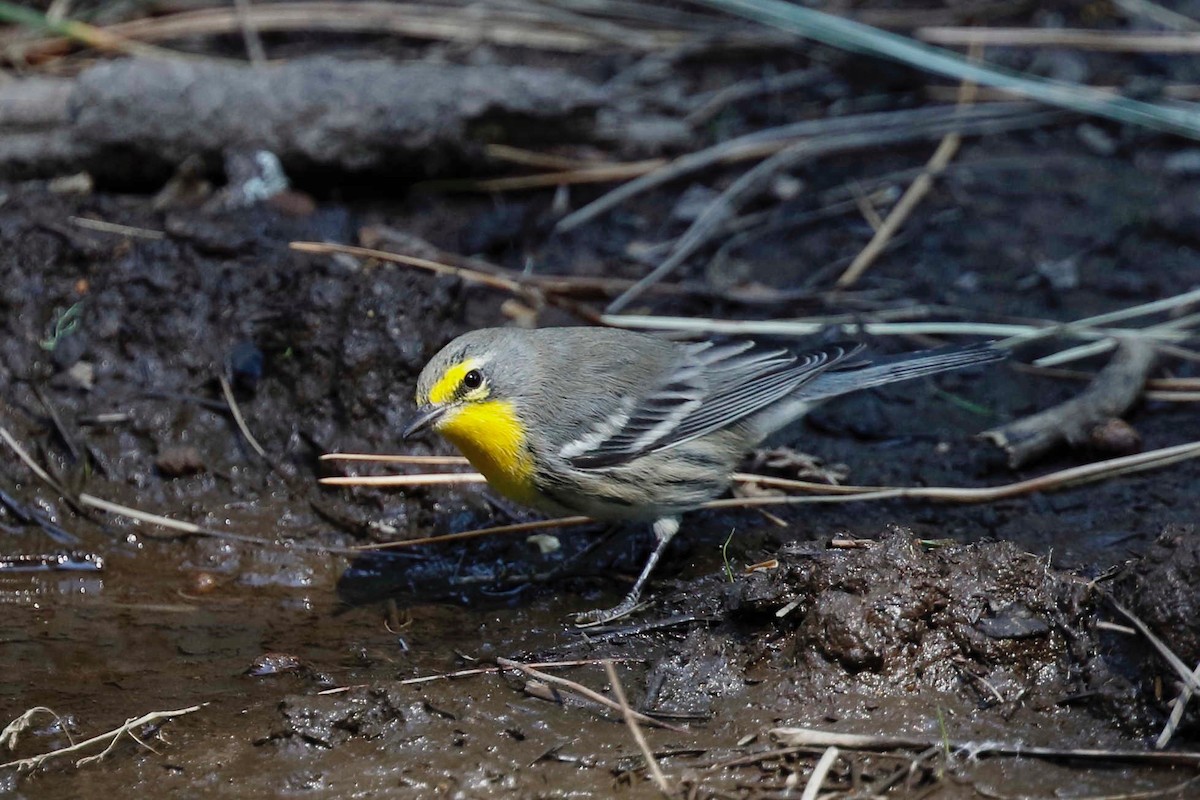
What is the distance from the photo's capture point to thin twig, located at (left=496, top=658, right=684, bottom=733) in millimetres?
3988

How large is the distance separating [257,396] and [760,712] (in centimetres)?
305

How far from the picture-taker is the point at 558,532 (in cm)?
569

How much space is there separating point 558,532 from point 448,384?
115cm

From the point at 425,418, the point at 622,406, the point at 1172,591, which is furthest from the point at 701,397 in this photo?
the point at 1172,591

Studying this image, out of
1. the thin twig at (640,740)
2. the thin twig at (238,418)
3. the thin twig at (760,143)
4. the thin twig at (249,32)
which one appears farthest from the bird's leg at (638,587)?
the thin twig at (249,32)

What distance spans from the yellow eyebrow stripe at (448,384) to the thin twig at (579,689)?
1.04m

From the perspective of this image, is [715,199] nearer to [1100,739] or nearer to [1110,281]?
[1110,281]

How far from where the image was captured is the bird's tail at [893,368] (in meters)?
5.44

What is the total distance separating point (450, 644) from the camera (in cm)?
472

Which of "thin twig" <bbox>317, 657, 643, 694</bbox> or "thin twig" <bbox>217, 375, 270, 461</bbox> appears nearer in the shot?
"thin twig" <bbox>317, 657, 643, 694</bbox>

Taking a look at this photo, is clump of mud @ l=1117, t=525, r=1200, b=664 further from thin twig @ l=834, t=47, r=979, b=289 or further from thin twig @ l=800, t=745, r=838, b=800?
thin twig @ l=834, t=47, r=979, b=289

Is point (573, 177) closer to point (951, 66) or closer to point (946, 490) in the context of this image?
point (951, 66)

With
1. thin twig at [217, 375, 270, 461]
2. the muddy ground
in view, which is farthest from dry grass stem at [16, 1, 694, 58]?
thin twig at [217, 375, 270, 461]

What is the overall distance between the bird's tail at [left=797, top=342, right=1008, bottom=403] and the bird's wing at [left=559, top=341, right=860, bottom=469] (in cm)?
14
